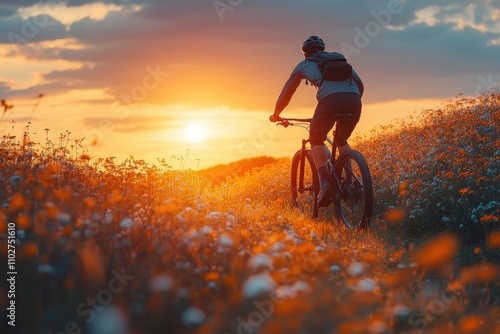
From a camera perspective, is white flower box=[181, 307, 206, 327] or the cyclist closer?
white flower box=[181, 307, 206, 327]

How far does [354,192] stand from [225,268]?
427cm

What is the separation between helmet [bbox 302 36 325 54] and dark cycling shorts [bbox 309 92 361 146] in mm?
923

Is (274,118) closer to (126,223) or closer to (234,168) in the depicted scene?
(126,223)

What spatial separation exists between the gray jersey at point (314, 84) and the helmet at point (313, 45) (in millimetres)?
182

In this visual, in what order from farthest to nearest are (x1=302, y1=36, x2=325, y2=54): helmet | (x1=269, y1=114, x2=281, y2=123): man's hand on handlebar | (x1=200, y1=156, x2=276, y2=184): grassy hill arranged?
(x1=200, y1=156, x2=276, y2=184): grassy hill < (x1=269, y1=114, x2=281, y2=123): man's hand on handlebar < (x1=302, y1=36, x2=325, y2=54): helmet

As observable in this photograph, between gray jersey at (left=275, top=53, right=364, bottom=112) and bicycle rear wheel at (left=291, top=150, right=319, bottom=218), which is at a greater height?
gray jersey at (left=275, top=53, right=364, bottom=112)

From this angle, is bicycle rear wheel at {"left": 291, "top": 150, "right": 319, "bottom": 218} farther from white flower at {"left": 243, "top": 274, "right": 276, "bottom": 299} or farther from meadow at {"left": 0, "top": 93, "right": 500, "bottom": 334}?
white flower at {"left": 243, "top": 274, "right": 276, "bottom": 299}

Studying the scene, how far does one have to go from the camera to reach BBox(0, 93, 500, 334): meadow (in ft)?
12.4

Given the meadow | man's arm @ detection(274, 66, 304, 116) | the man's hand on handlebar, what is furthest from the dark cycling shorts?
the meadow

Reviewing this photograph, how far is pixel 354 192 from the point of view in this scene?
334 inches

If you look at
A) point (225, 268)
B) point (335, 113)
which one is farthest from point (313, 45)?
point (225, 268)

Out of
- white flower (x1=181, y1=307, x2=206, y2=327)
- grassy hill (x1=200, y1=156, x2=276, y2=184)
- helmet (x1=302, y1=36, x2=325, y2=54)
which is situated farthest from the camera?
grassy hill (x1=200, y1=156, x2=276, y2=184)

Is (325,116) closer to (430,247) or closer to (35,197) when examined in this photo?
(430,247)

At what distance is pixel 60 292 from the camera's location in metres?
4.19
